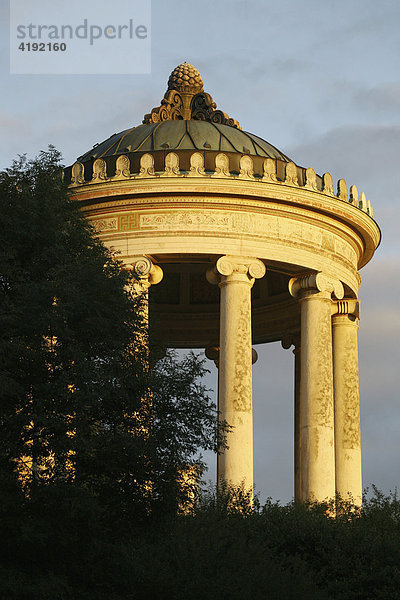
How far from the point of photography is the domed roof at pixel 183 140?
61.7 m

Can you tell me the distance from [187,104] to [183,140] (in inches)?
205

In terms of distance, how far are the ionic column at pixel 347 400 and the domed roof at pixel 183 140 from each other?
32.6 feet

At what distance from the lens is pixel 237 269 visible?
182ft

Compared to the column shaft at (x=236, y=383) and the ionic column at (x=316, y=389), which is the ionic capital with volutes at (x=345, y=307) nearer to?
the ionic column at (x=316, y=389)

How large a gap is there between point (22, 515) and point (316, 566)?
1293cm

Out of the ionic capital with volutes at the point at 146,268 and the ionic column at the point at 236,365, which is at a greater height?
the ionic capital with volutes at the point at 146,268

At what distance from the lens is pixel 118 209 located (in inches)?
2228

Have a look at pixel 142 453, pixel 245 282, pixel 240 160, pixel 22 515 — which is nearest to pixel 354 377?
pixel 245 282

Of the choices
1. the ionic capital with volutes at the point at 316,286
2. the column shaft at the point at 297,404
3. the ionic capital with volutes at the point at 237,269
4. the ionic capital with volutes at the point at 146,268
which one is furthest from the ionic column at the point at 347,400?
the ionic capital with volutes at the point at 146,268

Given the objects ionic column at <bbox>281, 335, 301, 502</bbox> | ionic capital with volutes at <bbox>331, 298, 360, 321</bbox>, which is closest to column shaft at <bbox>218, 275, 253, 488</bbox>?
ionic capital with volutes at <bbox>331, 298, 360, 321</bbox>

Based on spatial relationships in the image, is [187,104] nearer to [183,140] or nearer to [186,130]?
[186,130]

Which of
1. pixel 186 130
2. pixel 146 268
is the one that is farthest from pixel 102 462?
pixel 186 130

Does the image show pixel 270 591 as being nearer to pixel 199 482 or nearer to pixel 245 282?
pixel 199 482

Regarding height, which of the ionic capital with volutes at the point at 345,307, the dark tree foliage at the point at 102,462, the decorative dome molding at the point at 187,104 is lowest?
the dark tree foliage at the point at 102,462
